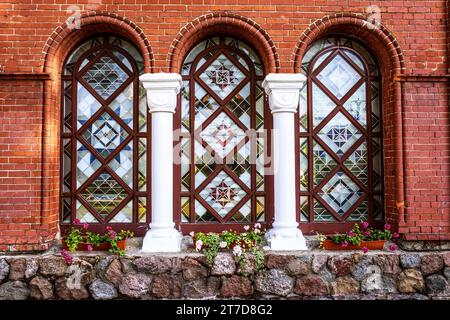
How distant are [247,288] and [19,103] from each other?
136 inches

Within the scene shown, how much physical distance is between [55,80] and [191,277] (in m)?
2.91

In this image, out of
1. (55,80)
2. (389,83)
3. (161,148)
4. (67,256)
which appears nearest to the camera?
(67,256)

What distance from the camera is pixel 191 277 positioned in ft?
15.1

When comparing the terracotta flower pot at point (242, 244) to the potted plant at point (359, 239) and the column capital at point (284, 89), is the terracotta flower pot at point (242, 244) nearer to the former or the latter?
the potted plant at point (359, 239)

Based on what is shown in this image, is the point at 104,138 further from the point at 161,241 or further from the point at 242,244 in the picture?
the point at 242,244

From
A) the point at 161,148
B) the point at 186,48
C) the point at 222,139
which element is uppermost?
the point at 186,48

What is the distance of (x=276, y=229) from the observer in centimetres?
490

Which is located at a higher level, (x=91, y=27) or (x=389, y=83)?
(x=91, y=27)

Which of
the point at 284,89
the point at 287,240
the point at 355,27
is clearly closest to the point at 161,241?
the point at 287,240

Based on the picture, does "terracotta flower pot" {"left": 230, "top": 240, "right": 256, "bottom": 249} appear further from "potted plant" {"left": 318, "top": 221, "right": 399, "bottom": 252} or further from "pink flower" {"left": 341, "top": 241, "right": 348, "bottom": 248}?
"pink flower" {"left": 341, "top": 241, "right": 348, "bottom": 248}

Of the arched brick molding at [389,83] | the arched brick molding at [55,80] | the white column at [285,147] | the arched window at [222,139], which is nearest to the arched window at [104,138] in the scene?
the arched brick molding at [55,80]

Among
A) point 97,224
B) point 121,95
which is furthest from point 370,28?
point 97,224

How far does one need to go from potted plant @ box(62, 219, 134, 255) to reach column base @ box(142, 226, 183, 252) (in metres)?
0.26

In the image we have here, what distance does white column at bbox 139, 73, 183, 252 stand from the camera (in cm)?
483
